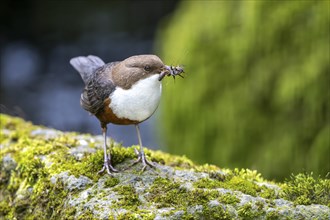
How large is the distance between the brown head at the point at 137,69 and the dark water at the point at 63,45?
5.58 m

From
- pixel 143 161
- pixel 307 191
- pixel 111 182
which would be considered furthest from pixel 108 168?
pixel 307 191

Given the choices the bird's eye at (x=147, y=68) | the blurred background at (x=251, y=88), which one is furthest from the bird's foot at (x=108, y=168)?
the blurred background at (x=251, y=88)

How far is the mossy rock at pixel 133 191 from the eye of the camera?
9.64 ft

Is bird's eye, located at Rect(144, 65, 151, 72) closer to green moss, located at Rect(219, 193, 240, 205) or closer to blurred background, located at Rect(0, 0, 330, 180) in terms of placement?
green moss, located at Rect(219, 193, 240, 205)

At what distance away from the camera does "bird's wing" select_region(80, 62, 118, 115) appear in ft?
10.9

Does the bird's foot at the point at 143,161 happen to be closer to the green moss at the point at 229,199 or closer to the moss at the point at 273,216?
the green moss at the point at 229,199

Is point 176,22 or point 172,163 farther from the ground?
point 176,22

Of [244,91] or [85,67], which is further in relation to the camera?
[244,91]

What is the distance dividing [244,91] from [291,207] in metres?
3.06

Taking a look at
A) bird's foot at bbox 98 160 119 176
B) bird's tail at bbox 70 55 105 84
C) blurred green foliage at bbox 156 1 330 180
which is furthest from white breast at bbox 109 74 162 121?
blurred green foliage at bbox 156 1 330 180

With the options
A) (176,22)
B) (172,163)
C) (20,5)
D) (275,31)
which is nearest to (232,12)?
(275,31)

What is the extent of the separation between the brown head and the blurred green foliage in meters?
2.49

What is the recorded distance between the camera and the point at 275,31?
578 centimetres

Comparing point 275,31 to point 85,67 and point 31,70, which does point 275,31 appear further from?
point 31,70
